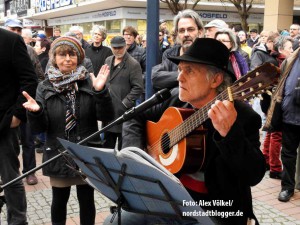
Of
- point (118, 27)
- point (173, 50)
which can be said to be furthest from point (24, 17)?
point (173, 50)

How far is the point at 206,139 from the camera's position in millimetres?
2268

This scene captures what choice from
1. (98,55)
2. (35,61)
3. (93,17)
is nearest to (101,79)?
(35,61)

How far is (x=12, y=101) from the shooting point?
3406 mm

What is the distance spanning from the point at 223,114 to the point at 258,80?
0.24 metres

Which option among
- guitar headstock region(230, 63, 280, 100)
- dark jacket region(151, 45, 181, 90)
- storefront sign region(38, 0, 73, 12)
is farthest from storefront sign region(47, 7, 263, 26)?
guitar headstock region(230, 63, 280, 100)

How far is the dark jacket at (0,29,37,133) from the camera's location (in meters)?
3.32

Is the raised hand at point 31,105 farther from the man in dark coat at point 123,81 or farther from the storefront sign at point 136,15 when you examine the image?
the storefront sign at point 136,15

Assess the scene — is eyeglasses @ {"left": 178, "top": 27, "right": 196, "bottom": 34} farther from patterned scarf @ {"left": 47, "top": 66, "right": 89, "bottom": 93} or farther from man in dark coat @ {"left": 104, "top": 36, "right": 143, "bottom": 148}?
man in dark coat @ {"left": 104, "top": 36, "right": 143, "bottom": 148}

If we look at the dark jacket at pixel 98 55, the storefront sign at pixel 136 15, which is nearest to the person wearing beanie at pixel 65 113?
the dark jacket at pixel 98 55

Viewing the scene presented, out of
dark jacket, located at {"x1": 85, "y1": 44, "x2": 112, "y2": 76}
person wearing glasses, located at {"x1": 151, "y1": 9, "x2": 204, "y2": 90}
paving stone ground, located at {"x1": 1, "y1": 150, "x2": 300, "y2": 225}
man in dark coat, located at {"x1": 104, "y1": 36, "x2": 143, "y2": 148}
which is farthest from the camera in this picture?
dark jacket, located at {"x1": 85, "y1": 44, "x2": 112, "y2": 76}

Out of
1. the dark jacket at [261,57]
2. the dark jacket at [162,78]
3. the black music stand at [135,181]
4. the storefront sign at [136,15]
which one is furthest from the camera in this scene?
the storefront sign at [136,15]

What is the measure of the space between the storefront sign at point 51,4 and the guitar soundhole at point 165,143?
102 feet

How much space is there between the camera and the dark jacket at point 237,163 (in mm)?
1947

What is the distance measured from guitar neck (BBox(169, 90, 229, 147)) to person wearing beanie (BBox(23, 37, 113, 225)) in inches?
30.7
